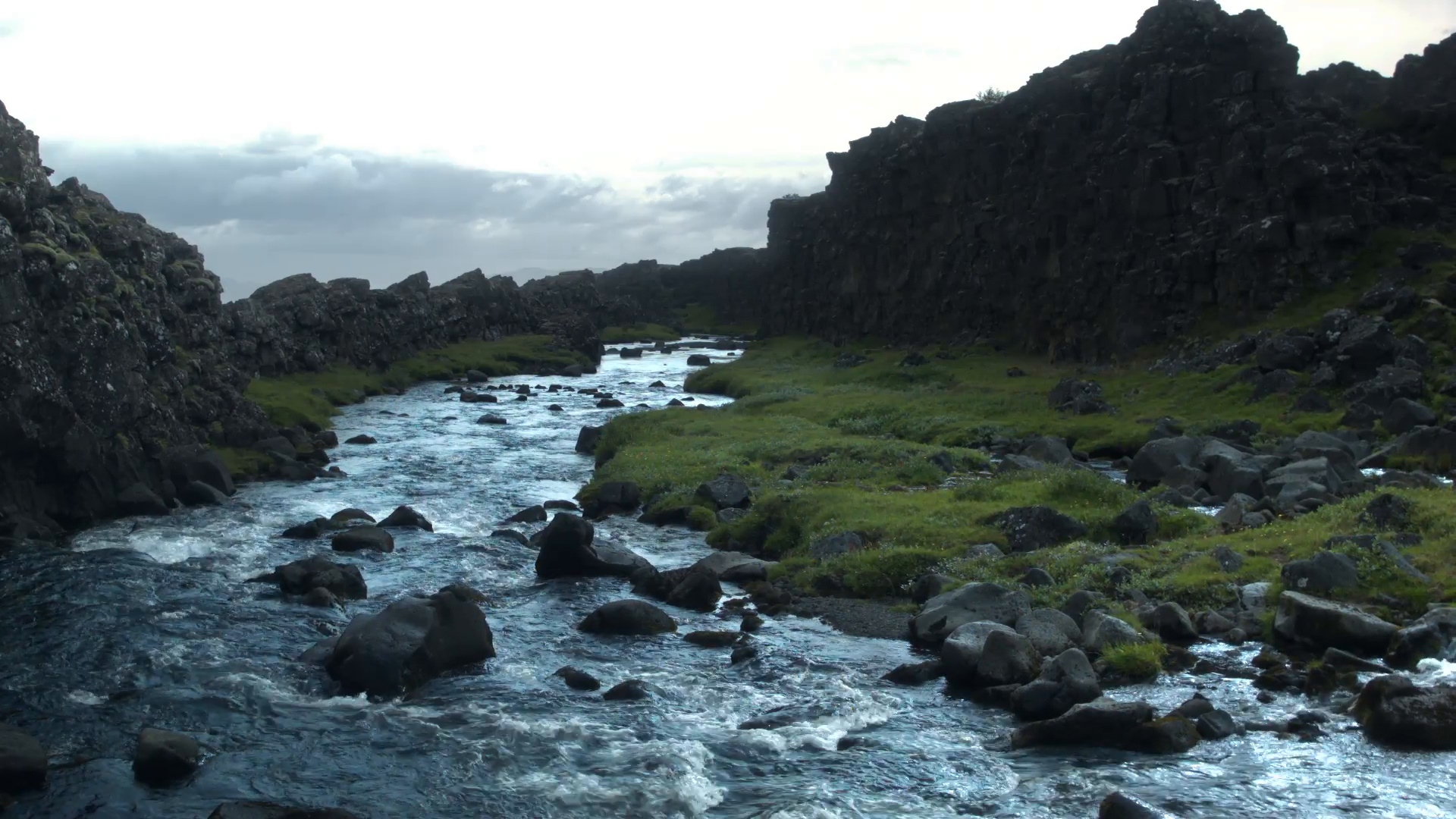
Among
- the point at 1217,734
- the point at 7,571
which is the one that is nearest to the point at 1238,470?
the point at 1217,734

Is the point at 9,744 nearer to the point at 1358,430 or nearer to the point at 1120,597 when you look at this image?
A: the point at 1120,597

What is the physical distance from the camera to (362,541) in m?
40.0

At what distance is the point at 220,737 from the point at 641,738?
27.5 ft

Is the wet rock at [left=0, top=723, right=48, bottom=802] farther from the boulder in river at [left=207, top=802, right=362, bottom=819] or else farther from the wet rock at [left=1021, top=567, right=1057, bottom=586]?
the wet rock at [left=1021, top=567, right=1057, bottom=586]

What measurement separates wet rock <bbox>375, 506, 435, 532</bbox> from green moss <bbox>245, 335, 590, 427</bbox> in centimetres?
3160

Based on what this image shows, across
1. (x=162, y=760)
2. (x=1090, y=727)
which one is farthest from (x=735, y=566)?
(x=162, y=760)

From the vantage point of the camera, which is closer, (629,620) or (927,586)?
(629,620)

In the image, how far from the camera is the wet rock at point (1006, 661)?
24.9 m

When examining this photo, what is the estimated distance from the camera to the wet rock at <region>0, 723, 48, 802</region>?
20.5 m

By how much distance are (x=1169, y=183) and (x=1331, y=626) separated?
195ft

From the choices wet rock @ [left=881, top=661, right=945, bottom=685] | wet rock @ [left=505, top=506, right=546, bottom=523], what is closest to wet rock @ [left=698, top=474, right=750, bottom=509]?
wet rock @ [left=505, top=506, right=546, bottom=523]

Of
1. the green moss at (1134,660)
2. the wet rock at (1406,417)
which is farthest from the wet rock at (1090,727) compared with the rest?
the wet rock at (1406,417)

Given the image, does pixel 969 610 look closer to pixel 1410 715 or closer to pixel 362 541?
pixel 1410 715

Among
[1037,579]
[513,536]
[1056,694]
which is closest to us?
[1056,694]
